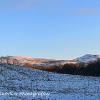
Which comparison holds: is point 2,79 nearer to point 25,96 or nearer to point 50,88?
point 50,88

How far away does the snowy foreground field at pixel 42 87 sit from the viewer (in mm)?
32125

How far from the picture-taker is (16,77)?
5369 cm

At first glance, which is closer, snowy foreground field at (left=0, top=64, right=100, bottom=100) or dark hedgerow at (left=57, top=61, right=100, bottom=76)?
snowy foreground field at (left=0, top=64, right=100, bottom=100)

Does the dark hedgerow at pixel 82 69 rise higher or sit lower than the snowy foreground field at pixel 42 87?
higher

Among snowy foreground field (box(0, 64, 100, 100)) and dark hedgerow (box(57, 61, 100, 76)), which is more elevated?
dark hedgerow (box(57, 61, 100, 76))

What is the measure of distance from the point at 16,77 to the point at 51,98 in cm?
2279

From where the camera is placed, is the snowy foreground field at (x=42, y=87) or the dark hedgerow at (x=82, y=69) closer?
the snowy foreground field at (x=42, y=87)

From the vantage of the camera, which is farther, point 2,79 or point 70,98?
point 2,79

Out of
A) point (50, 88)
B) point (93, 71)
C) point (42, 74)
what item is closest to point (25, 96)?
point (50, 88)

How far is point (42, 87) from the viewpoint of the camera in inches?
1737

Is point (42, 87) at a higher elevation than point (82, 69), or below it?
below

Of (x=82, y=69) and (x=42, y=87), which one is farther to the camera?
(x=82, y=69)

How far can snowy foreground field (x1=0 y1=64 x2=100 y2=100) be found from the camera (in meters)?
32.1

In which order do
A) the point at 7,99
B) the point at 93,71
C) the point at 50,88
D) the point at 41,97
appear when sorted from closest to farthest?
the point at 7,99, the point at 41,97, the point at 50,88, the point at 93,71
